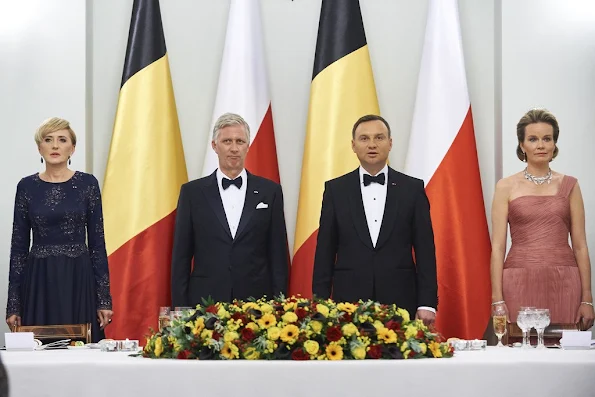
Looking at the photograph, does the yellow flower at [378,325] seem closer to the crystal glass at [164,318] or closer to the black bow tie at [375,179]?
the crystal glass at [164,318]

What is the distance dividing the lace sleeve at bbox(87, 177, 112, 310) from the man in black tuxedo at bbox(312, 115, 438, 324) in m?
1.08

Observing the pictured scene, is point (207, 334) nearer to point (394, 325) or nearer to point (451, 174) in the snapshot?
point (394, 325)

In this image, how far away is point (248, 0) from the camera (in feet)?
19.7

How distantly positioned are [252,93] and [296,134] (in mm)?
454

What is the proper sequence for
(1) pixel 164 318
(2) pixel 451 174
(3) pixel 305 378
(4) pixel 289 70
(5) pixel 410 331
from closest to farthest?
(3) pixel 305 378 → (5) pixel 410 331 → (1) pixel 164 318 → (2) pixel 451 174 → (4) pixel 289 70

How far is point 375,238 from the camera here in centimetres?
441

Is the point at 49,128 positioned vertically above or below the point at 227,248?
above

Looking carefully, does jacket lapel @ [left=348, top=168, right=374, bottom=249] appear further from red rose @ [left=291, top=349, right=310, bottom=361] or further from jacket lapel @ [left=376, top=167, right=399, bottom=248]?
red rose @ [left=291, top=349, right=310, bottom=361]

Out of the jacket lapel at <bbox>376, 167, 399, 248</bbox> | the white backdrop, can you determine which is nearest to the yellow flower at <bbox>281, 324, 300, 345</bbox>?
the jacket lapel at <bbox>376, 167, 399, 248</bbox>

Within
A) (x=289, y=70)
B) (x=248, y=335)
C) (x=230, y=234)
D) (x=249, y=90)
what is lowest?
(x=248, y=335)

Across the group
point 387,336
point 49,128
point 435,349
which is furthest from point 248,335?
point 49,128

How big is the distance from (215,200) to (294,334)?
2.09 metres

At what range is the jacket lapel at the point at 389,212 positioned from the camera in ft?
14.4

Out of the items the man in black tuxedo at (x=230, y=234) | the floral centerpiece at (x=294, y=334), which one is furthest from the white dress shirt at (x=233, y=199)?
the floral centerpiece at (x=294, y=334)
